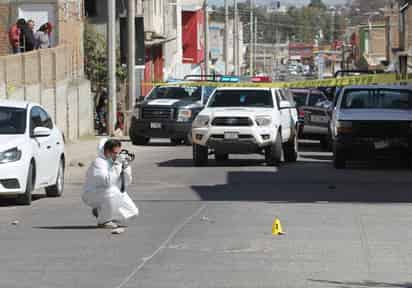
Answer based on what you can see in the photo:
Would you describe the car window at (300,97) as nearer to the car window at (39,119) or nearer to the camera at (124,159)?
the car window at (39,119)

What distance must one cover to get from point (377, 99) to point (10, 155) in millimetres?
11169

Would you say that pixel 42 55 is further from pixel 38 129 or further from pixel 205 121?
pixel 38 129

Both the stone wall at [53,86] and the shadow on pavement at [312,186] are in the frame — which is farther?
the stone wall at [53,86]

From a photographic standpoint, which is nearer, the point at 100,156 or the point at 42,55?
the point at 100,156

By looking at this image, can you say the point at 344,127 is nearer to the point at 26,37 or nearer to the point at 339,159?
the point at 339,159

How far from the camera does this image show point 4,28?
41719 mm

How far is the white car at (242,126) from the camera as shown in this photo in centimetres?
2586

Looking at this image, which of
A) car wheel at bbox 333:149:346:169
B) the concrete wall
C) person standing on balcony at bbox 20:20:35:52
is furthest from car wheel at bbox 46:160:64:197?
person standing on balcony at bbox 20:20:35:52

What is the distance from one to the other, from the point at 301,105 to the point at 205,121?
1044cm

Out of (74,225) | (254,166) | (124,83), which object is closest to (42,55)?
(254,166)

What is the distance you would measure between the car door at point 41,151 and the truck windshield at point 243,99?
326 inches

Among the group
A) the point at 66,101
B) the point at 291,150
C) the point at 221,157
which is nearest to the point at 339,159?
the point at 291,150

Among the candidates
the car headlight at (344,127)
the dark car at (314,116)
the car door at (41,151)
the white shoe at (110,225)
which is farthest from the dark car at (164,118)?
the white shoe at (110,225)

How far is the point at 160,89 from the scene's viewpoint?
124 ft
